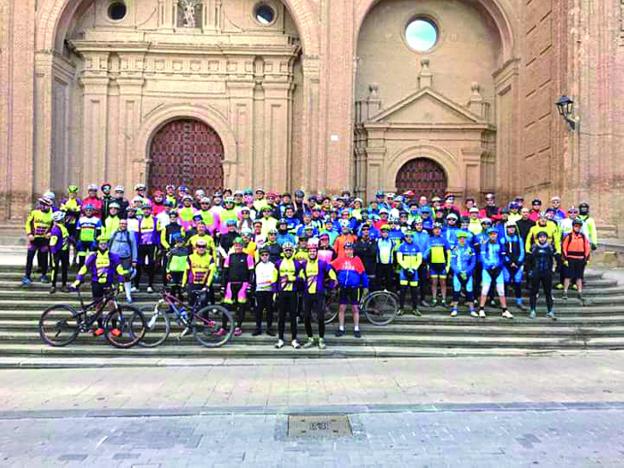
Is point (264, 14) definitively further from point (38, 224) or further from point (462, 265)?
point (462, 265)

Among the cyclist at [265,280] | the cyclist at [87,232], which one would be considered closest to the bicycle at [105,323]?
the cyclist at [87,232]

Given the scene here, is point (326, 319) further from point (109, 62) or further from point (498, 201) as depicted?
point (109, 62)

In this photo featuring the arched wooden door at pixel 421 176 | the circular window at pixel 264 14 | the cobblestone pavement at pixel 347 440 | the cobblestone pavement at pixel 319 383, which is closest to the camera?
the cobblestone pavement at pixel 347 440

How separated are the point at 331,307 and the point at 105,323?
420 centimetres

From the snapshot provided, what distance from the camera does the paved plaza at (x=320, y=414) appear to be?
5.24 metres

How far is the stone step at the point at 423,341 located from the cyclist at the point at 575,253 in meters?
1.68

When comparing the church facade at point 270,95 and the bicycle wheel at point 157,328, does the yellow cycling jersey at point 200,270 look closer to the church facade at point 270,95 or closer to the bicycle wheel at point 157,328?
the bicycle wheel at point 157,328

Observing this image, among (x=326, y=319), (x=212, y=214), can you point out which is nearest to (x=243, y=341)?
(x=326, y=319)

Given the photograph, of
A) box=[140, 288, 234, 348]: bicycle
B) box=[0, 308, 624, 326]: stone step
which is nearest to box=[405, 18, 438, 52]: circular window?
box=[0, 308, 624, 326]: stone step

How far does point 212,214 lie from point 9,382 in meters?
5.18

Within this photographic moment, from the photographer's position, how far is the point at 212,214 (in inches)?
471

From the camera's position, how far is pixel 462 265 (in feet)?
35.6

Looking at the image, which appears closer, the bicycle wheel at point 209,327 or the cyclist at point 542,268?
the bicycle wheel at point 209,327

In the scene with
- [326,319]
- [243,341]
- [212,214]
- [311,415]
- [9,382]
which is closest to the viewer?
[311,415]
